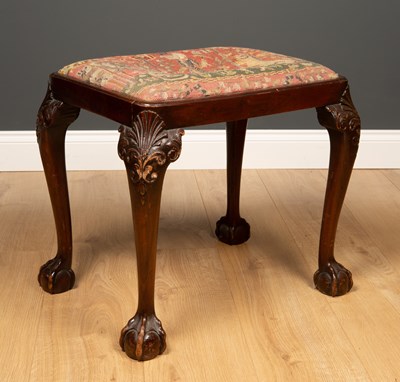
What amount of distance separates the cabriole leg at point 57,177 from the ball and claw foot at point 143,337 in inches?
12.0

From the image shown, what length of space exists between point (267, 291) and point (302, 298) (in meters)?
0.08

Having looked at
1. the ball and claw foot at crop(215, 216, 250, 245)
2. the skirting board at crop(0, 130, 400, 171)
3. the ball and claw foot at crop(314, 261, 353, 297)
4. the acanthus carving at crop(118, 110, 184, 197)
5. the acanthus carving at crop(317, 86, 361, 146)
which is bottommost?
the skirting board at crop(0, 130, 400, 171)

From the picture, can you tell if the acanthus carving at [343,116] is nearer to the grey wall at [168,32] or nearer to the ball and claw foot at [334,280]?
the ball and claw foot at [334,280]

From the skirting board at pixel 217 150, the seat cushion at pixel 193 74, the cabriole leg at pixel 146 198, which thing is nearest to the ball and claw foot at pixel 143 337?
the cabriole leg at pixel 146 198

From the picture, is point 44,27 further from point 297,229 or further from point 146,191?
point 146,191

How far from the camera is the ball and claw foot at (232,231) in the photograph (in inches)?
85.7

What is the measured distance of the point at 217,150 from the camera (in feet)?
9.13

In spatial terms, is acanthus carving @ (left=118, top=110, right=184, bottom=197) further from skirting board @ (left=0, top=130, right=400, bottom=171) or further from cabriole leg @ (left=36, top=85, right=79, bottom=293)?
skirting board @ (left=0, top=130, right=400, bottom=171)

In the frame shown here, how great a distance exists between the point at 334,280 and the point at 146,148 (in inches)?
23.8

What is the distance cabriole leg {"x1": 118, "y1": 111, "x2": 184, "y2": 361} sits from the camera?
155 cm

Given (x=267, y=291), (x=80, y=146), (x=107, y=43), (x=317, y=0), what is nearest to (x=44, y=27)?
(x=107, y=43)

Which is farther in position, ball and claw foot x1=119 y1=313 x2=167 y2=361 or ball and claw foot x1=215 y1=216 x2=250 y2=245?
ball and claw foot x1=215 y1=216 x2=250 y2=245

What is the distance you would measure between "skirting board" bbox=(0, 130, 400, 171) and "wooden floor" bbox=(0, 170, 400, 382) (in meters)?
0.11

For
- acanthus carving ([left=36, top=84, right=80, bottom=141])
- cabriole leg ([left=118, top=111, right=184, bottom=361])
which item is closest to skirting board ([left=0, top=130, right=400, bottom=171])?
acanthus carving ([left=36, top=84, right=80, bottom=141])
